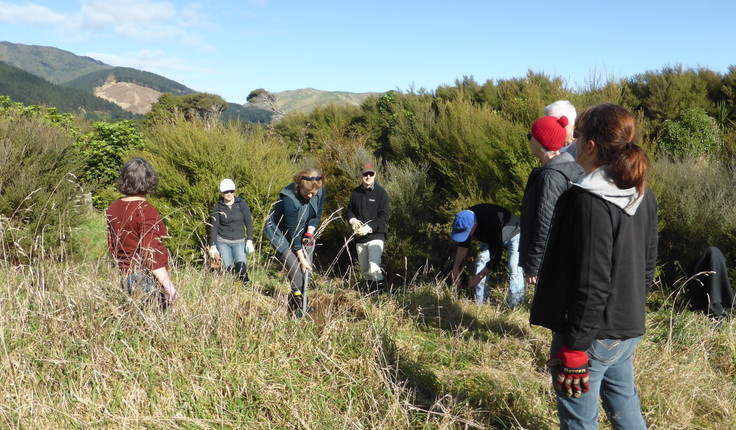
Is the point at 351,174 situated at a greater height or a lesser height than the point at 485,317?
greater

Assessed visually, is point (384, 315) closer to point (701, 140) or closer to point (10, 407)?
point (10, 407)

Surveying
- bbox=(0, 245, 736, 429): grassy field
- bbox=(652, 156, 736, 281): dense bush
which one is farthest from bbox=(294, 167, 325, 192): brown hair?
bbox=(652, 156, 736, 281): dense bush

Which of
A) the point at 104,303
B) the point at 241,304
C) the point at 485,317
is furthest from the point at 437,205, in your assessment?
the point at 104,303

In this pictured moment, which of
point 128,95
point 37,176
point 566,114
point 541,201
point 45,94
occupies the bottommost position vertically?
point 37,176

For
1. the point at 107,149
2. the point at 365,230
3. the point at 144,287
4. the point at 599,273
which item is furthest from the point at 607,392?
the point at 107,149

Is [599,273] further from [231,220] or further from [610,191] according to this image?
[231,220]

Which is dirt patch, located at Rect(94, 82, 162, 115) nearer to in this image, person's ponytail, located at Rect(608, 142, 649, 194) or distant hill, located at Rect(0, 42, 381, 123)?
distant hill, located at Rect(0, 42, 381, 123)

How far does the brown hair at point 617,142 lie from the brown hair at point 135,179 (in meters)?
2.69

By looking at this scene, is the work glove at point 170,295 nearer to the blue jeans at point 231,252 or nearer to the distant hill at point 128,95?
the blue jeans at point 231,252

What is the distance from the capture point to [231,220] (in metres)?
6.38

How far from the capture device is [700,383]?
3.00m

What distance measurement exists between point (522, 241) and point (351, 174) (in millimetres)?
5964

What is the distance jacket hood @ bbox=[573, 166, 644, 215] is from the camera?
5.61ft

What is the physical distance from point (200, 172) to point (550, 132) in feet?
20.6
